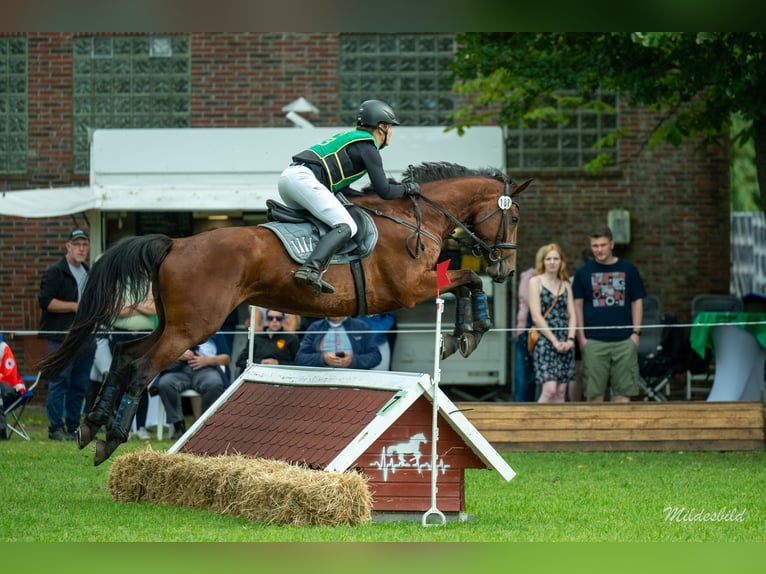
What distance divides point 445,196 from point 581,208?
8.57m

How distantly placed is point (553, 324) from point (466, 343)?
14.0 ft

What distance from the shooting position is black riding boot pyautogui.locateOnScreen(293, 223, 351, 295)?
693 centimetres

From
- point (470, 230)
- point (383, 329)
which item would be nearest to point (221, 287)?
point (470, 230)

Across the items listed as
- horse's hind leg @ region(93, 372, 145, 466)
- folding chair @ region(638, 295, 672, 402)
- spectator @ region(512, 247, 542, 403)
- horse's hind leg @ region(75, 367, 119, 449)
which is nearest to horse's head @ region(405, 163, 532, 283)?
horse's hind leg @ region(93, 372, 145, 466)

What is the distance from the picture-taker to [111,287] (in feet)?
23.5

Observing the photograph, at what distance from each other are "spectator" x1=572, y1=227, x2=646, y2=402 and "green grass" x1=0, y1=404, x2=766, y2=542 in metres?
1.13

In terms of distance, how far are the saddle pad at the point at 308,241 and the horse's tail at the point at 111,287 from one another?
69 cm

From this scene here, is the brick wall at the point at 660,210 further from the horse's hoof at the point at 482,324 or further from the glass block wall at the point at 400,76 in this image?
the horse's hoof at the point at 482,324

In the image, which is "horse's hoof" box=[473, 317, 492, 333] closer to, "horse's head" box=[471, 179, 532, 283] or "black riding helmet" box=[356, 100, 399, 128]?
"horse's head" box=[471, 179, 532, 283]

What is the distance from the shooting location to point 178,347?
7.03m

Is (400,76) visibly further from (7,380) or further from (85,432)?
(85,432)

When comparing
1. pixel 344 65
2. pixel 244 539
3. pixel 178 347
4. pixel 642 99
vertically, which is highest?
pixel 344 65
